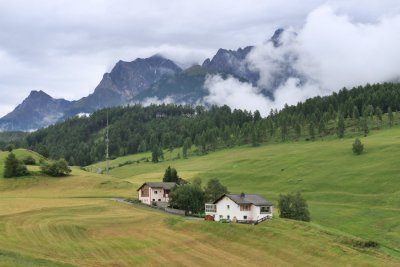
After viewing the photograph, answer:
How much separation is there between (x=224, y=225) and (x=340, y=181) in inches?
2733

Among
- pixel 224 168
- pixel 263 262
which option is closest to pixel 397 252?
pixel 263 262

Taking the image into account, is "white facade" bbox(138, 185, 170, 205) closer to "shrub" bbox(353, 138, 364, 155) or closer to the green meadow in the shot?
the green meadow

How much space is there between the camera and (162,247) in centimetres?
7188

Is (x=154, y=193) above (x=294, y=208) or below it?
above

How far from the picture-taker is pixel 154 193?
5384 inches

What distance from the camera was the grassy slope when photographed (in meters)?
105

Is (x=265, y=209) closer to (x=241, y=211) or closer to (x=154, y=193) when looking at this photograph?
(x=241, y=211)

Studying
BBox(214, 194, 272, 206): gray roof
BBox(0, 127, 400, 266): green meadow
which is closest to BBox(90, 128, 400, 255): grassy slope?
BBox(0, 127, 400, 266): green meadow

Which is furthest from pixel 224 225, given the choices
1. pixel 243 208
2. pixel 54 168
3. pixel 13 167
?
pixel 13 167

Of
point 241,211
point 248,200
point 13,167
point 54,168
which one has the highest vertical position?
point 13,167

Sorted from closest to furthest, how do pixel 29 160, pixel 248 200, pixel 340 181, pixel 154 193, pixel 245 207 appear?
pixel 248 200
pixel 245 207
pixel 154 193
pixel 340 181
pixel 29 160

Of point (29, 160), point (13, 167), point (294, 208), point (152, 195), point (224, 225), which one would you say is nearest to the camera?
point (224, 225)

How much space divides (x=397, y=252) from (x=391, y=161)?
83051 mm

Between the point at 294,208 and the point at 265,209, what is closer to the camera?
the point at 265,209
